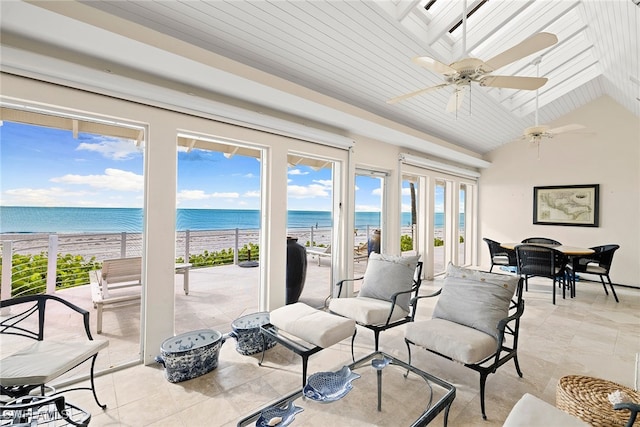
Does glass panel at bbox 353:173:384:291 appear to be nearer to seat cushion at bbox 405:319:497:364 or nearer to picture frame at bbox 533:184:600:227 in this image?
seat cushion at bbox 405:319:497:364

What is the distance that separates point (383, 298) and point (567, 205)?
560cm

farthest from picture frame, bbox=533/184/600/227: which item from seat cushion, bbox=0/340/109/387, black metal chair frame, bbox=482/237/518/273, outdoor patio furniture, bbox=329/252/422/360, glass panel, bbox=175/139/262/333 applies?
seat cushion, bbox=0/340/109/387

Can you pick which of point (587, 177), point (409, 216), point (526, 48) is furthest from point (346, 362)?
point (587, 177)

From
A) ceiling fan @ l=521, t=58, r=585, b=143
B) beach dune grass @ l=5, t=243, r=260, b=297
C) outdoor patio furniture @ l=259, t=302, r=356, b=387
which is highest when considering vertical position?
ceiling fan @ l=521, t=58, r=585, b=143

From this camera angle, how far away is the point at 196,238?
3844mm

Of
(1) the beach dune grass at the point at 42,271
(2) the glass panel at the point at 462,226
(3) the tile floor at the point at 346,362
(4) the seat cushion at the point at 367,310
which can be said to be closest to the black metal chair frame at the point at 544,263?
(3) the tile floor at the point at 346,362

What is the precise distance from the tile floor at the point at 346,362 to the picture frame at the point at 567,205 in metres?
2.99

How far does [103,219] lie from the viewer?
2.52m

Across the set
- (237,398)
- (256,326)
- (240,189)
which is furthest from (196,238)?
(237,398)

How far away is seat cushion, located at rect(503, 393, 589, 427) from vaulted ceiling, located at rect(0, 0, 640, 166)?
7.52ft

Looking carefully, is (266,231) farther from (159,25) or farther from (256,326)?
(159,25)

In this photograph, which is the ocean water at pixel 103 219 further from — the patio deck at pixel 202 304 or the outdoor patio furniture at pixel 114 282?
the patio deck at pixel 202 304

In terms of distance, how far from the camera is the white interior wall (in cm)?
549

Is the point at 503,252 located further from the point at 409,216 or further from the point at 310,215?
the point at 310,215
